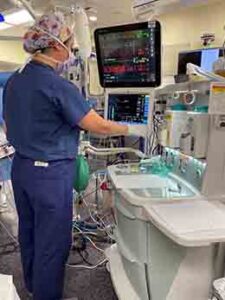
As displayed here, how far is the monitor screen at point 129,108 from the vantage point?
85.8 inches

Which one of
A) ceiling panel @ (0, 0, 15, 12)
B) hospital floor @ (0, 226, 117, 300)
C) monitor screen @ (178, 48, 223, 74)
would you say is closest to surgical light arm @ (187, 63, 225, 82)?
hospital floor @ (0, 226, 117, 300)

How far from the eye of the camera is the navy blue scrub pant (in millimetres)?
1880

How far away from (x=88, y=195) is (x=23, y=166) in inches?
86.0

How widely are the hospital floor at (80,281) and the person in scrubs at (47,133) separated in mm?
320

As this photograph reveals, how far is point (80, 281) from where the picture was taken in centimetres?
244

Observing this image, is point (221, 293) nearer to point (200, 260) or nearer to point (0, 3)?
point (200, 260)

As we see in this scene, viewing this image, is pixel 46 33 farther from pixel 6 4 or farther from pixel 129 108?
pixel 6 4

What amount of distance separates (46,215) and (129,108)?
33.6 inches

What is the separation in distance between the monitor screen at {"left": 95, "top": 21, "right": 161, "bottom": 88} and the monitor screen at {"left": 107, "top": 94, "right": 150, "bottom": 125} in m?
0.08

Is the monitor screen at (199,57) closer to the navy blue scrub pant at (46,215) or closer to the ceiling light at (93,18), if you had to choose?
the ceiling light at (93,18)

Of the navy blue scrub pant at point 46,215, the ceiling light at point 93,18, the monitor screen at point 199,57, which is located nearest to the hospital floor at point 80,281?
the navy blue scrub pant at point 46,215

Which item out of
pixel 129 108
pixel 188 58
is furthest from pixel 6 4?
pixel 188 58

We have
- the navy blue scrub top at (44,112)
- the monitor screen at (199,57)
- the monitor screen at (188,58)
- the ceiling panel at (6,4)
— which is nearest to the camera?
the navy blue scrub top at (44,112)

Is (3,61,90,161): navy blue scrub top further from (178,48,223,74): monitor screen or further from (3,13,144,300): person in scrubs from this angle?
(178,48,223,74): monitor screen
